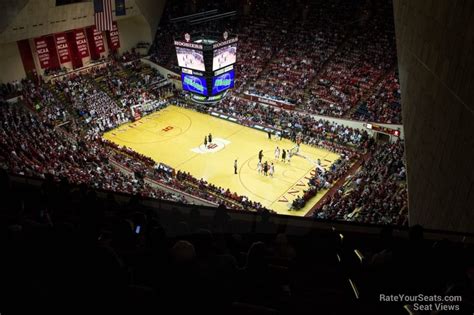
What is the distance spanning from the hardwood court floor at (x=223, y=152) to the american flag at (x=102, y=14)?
8.34 m

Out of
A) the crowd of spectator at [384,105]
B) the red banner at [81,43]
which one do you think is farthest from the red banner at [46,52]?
the crowd of spectator at [384,105]

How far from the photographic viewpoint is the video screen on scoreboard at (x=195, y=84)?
27.3 meters

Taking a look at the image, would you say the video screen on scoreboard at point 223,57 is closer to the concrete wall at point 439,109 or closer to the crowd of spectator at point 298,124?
the crowd of spectator at point 298,124

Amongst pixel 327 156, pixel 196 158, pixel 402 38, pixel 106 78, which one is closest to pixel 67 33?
pixel 106 78

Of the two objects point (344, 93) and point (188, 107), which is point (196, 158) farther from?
point (344, 93)

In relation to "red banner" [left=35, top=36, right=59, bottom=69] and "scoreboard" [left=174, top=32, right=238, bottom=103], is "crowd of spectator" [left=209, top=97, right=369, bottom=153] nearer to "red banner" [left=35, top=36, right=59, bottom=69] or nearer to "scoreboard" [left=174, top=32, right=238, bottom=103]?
"scoreboard" [left=174, top=32, right=238, bottom=103]

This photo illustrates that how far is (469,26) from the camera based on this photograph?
31.7 feet

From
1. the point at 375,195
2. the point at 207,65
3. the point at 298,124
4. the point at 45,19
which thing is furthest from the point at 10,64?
the point at 375,195

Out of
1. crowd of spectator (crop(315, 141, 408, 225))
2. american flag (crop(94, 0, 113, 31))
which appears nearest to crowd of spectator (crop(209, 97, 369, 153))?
crowd of spectator (crop(315, 141, 408, 225))

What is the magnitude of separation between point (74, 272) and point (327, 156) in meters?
24.5

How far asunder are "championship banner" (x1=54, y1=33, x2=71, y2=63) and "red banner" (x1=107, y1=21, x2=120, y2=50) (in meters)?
4.95

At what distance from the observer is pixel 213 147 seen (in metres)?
29.5

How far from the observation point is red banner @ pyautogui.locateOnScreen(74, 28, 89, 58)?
37.8 m

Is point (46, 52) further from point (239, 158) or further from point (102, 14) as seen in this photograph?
point (239, 158)
